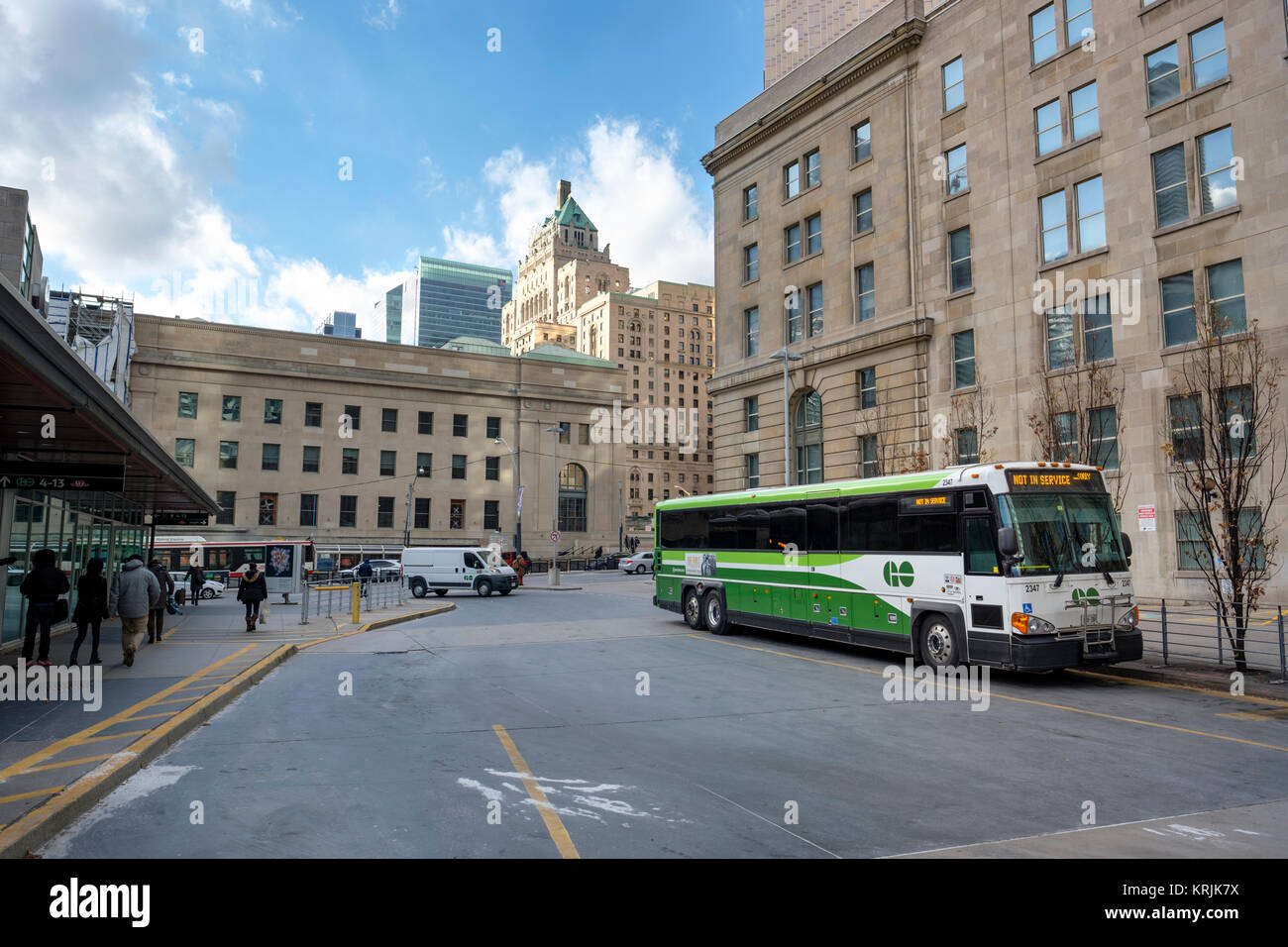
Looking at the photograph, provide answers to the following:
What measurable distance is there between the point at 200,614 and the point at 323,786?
24.5m

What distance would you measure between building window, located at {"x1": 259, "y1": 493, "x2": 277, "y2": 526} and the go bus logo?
61563 millimetres

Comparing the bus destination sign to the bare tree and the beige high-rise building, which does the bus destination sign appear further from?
the beige high-rise building

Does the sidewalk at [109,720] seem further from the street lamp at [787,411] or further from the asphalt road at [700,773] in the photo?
the street lamp at [787,411]

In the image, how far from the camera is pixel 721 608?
69.9ft

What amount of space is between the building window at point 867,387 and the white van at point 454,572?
18.1m

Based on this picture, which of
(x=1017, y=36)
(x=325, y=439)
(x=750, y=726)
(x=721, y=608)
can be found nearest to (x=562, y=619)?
(x=721, y=608)

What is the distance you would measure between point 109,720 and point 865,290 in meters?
32.7

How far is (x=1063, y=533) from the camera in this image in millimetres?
13219

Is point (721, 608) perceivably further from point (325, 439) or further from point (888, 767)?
point (325, 439)

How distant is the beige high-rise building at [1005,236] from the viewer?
2391 cm

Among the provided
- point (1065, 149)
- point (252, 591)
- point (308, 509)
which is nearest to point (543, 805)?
point (252, 591)

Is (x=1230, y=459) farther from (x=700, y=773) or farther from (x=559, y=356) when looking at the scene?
(x=559, y=356)

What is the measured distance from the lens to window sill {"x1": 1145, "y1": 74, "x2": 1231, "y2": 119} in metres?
23.8

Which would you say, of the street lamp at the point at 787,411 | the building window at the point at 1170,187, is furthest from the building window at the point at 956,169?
the street lamp at the point at 787,411
